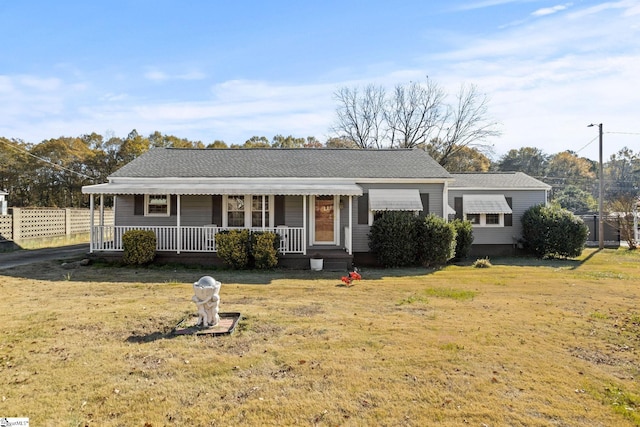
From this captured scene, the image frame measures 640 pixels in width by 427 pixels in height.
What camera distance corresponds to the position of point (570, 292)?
919 cm

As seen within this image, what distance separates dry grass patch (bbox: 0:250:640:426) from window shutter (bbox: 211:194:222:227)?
16.3 ft

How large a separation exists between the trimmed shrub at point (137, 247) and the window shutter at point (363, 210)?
7246mm

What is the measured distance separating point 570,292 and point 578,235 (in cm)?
814

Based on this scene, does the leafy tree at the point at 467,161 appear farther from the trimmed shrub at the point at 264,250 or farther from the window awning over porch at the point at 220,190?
the trimmed shrub at the point at 264,250

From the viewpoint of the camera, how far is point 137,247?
39.8 feet

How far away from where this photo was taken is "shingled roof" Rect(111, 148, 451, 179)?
47.1ft

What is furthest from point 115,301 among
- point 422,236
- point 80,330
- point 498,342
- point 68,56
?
point 68,56

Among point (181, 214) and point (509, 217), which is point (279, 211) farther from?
point (509, 217)

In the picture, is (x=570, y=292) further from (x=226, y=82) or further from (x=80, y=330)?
(x=226, y=82)

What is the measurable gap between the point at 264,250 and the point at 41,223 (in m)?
12.8

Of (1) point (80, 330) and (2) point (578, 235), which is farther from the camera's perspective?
(2) point (578, 235)

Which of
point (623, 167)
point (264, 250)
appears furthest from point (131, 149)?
point (623, 167)

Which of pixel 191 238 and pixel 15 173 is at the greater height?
pixel 15 173

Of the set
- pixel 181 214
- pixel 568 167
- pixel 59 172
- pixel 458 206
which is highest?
pixel 568 167
